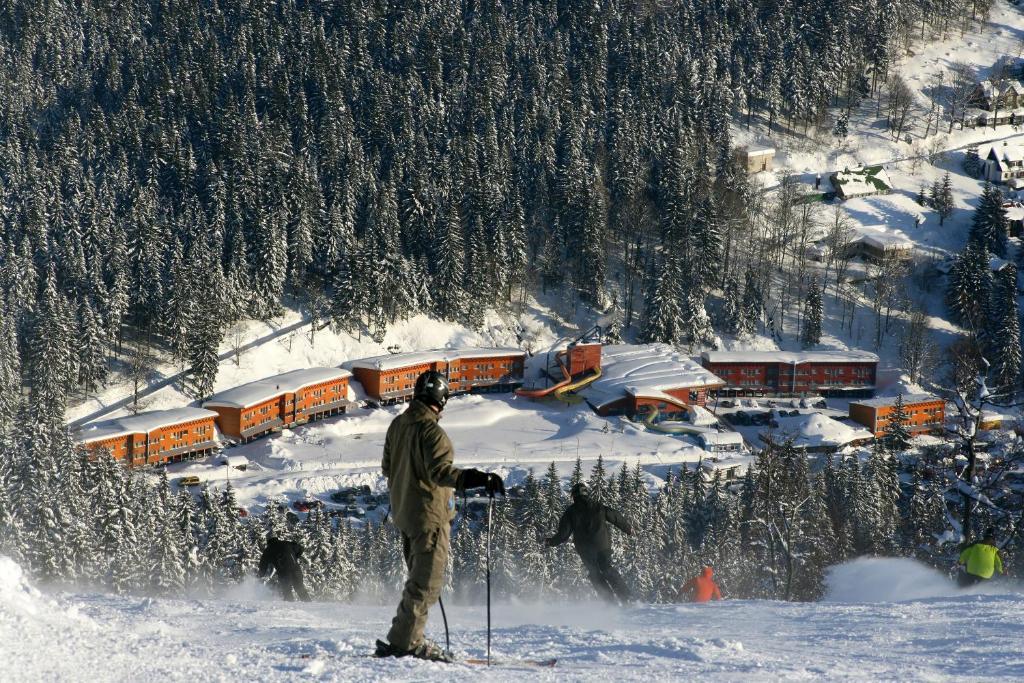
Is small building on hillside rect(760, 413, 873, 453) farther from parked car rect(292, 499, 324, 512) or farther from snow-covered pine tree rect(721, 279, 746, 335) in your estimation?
parked car rect(292, 499, 324, 512)

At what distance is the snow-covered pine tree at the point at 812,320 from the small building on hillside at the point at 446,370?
1889cm

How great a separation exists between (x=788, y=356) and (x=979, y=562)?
55.8 m

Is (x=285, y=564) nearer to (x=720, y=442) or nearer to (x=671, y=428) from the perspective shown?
(x=720, y=442)

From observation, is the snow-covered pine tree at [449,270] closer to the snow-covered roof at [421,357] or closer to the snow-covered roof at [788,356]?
the snow-covered roof at [421,357]

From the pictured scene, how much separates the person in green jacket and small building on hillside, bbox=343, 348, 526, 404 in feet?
152

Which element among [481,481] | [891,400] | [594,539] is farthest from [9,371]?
[481,481]

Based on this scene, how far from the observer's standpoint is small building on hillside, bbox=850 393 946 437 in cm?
6291

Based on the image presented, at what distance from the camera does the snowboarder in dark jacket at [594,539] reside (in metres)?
14.0

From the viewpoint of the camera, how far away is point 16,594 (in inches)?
405

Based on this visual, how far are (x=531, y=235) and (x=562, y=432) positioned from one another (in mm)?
20214

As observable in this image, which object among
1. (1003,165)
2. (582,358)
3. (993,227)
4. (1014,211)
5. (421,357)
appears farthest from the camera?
Answer: (1003,165)

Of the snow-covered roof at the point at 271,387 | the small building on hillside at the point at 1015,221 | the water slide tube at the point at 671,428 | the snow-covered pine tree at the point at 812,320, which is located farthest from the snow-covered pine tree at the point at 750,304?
the snow-covered roof at the point at 271,387

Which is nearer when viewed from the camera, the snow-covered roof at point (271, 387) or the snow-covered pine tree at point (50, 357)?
the snow-covered pine tree at point (50, 357)

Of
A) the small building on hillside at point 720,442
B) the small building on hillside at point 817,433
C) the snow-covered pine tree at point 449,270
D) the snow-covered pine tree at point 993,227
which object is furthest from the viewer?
the snow-covered pine tree at point 993,227
